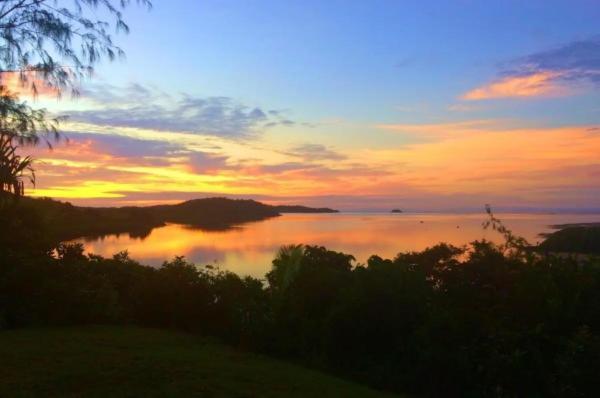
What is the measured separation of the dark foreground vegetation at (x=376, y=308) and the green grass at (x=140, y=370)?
3.35 feet

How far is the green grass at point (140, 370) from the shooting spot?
630cm

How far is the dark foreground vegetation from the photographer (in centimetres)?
766

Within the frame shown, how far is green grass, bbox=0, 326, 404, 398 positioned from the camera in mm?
6305

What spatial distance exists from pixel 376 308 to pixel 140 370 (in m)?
3.92

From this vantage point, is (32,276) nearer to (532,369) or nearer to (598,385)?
(532,369)

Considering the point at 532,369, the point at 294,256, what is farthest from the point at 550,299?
the point at 294,256

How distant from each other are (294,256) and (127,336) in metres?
3.63

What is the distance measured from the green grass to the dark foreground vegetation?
3.35 ft

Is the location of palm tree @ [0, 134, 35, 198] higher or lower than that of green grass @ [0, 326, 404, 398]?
higher

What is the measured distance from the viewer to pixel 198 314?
12.0 metres

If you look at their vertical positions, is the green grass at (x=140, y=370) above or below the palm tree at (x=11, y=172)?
below

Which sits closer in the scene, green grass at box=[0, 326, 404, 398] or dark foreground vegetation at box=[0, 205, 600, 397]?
green grass at box=[0, 326, 404, 398]

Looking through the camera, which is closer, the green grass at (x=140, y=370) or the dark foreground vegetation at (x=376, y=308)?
the green grass at (x=140, y=370)

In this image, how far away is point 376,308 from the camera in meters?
9.17
